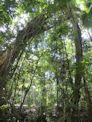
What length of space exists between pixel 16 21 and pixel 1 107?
2737mm

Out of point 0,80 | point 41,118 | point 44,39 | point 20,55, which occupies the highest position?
point 44,39

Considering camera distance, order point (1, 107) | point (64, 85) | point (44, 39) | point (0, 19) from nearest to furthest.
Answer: point (0, 19), point (1, 107), point (64, 85), point (44, 39)

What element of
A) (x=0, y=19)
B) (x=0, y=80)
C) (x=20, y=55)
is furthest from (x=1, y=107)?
(x=0, y=19)

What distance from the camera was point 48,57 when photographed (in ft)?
31.7

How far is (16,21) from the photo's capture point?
856 cm

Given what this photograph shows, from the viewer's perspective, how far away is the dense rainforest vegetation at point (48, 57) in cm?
820

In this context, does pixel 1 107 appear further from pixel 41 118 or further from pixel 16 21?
pixel 16 21

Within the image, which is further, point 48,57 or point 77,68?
point 48,57

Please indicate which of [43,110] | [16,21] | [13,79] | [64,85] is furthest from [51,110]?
[16,21]

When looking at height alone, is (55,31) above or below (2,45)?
above

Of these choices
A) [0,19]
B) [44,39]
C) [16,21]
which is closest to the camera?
[0,19]

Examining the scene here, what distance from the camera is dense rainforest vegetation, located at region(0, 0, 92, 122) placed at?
820cm

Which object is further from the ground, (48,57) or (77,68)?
(48,57)

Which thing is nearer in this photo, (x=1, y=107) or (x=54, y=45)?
(x=1, y=107)
